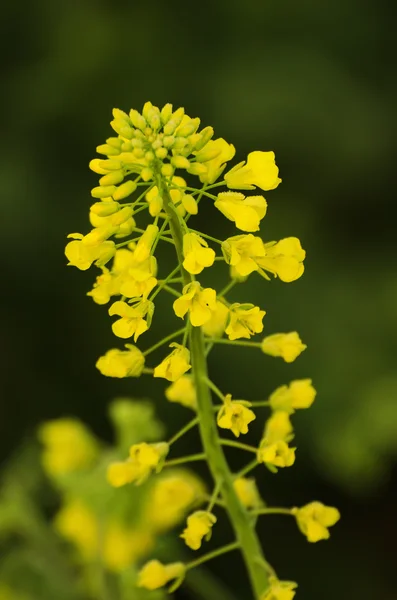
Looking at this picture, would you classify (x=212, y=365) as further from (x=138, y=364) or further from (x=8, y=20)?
(x=138, y=364)

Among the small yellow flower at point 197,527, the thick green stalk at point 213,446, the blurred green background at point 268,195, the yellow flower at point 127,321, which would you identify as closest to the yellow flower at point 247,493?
the thick green stalk at point 213,446

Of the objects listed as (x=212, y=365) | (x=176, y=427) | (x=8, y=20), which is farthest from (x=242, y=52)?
(x=176, y=427)

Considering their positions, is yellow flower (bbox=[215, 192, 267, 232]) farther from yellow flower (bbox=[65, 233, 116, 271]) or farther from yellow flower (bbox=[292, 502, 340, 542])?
yellow flower (bbox=[292, 502, 340, 542])

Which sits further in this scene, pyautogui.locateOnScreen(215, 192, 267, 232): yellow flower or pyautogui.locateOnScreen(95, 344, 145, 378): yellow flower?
pyautogui.locateOnScreen(95, 344, 145, 378): yellow flower

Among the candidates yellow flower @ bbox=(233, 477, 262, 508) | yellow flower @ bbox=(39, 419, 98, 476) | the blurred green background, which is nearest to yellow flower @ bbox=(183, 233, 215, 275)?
yellow flower @ bbox=(233, 477, 262, 508)

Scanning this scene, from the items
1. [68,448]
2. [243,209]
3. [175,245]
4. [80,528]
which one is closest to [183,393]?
[175,245]

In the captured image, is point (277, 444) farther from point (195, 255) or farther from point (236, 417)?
point (195, 255)

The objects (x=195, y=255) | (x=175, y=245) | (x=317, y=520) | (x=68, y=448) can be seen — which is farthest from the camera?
(x=68, y=448)
